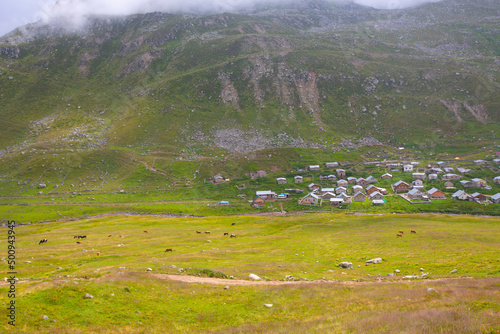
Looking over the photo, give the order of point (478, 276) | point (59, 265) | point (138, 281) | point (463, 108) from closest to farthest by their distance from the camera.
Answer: point (138, 281), point (478, 276), point (59, 265), point (463, 108)

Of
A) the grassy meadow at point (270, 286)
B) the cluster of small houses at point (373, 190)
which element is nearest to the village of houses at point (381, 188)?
the cluster of small houses at point (373, 190)

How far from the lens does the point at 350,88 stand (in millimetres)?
191250

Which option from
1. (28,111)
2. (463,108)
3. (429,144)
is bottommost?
(429,144)

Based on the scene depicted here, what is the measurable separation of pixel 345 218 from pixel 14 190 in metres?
138

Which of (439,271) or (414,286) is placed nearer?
(414,286)

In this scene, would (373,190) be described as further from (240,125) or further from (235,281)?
(235,281)

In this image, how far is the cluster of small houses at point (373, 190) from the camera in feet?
344

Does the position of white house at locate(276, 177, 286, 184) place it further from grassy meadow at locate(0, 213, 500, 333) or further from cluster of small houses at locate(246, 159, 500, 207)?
grassy meadow at locate(0, 213, 500, 333)

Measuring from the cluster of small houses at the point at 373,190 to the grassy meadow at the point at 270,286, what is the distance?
4701 centimetres

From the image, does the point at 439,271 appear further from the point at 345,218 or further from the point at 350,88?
the point at 350,88

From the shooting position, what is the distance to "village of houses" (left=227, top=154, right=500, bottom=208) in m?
105

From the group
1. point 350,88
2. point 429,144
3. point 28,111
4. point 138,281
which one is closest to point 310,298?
point 138,281

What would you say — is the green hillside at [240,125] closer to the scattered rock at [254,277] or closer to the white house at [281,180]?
the white house at [281,180]

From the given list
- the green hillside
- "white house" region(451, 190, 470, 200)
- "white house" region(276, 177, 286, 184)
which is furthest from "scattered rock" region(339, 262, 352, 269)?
the green hillside
